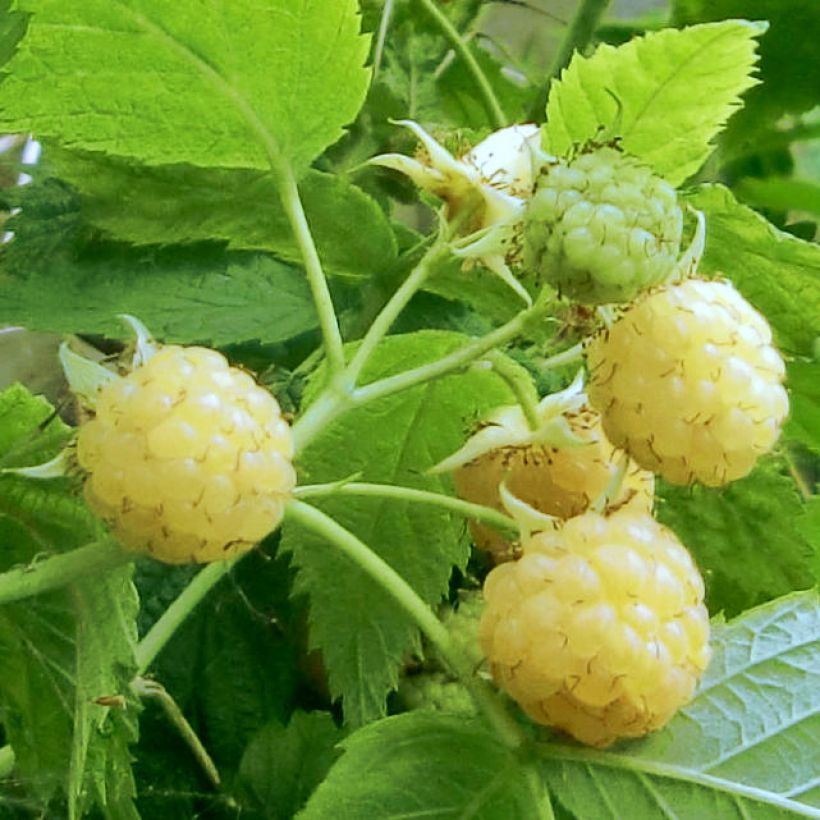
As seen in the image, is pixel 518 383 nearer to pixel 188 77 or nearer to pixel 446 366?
pixel 446 366

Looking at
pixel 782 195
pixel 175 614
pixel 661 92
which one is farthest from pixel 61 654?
pixel 782 195

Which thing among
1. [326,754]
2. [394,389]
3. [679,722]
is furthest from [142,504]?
[326,754]

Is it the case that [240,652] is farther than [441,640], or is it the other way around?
[240,652]

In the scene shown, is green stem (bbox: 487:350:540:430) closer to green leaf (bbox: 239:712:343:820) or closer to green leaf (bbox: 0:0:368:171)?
green leaf (bbox: 0:0:368:171)

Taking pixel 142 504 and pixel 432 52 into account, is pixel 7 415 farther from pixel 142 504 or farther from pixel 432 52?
pixel 432 52

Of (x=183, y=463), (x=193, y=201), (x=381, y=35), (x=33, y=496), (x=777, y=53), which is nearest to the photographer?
(x=183, y=463)

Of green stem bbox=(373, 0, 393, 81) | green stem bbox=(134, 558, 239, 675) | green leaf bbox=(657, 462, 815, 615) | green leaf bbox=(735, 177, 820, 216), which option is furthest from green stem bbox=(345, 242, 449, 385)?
green leaf bbox=(735, 177, 820, 216)
